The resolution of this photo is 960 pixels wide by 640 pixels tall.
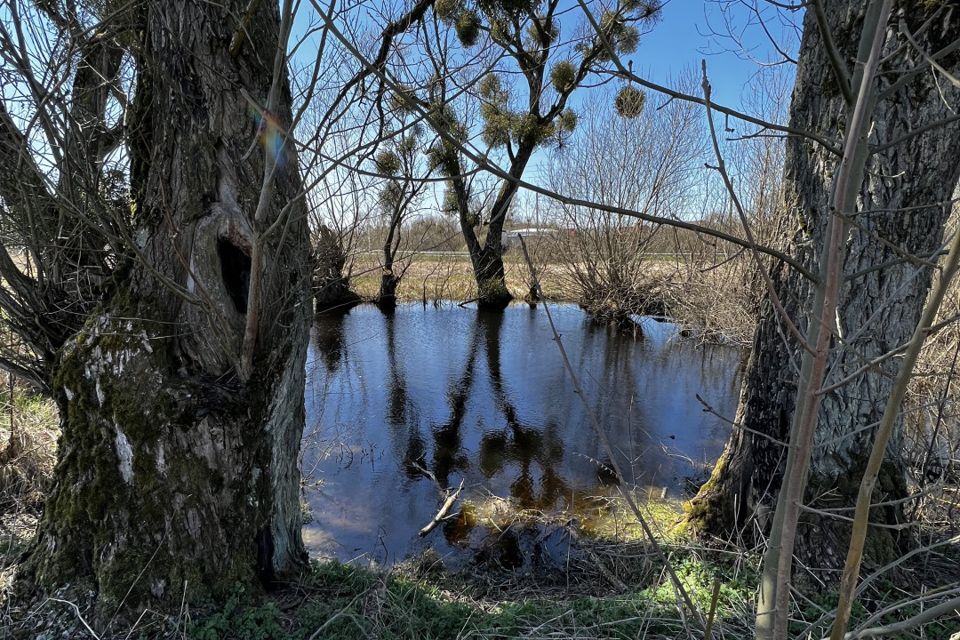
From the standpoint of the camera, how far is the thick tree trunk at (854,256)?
6.62ft

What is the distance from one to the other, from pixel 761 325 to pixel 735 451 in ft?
2.22

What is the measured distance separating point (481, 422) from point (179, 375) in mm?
4240

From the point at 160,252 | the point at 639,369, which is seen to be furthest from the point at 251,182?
the point at 639,369

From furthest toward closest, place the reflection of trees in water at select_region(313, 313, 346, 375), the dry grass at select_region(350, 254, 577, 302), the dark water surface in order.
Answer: the dry grass at select_region(350, 254, 577, 302), the reflection of trees in water at select_region(313, 313, 346, 375), the dark water surface

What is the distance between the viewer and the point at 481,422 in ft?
19.5

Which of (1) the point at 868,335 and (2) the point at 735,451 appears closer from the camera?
(1) the point at 868,335

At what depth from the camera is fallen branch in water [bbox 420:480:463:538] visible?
3811mm

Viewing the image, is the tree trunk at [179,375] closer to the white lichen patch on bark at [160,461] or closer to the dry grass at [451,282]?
the white lichen patch on bark at [160,461]

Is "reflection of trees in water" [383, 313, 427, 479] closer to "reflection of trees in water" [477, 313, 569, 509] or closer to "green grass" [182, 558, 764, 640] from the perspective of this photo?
"reflection of trees in water" [477, 313, 569, 509]

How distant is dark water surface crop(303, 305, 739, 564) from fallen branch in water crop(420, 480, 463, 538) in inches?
2.8

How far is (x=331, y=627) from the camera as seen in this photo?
6.43ft

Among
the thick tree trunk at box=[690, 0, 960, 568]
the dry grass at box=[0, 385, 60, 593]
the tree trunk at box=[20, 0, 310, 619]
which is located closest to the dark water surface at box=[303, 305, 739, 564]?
the thick tree trunk at box=[690, 0, 960, 568]

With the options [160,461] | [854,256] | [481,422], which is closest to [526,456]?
[481,422]

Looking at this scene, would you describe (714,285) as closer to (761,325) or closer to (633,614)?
(761,325)
